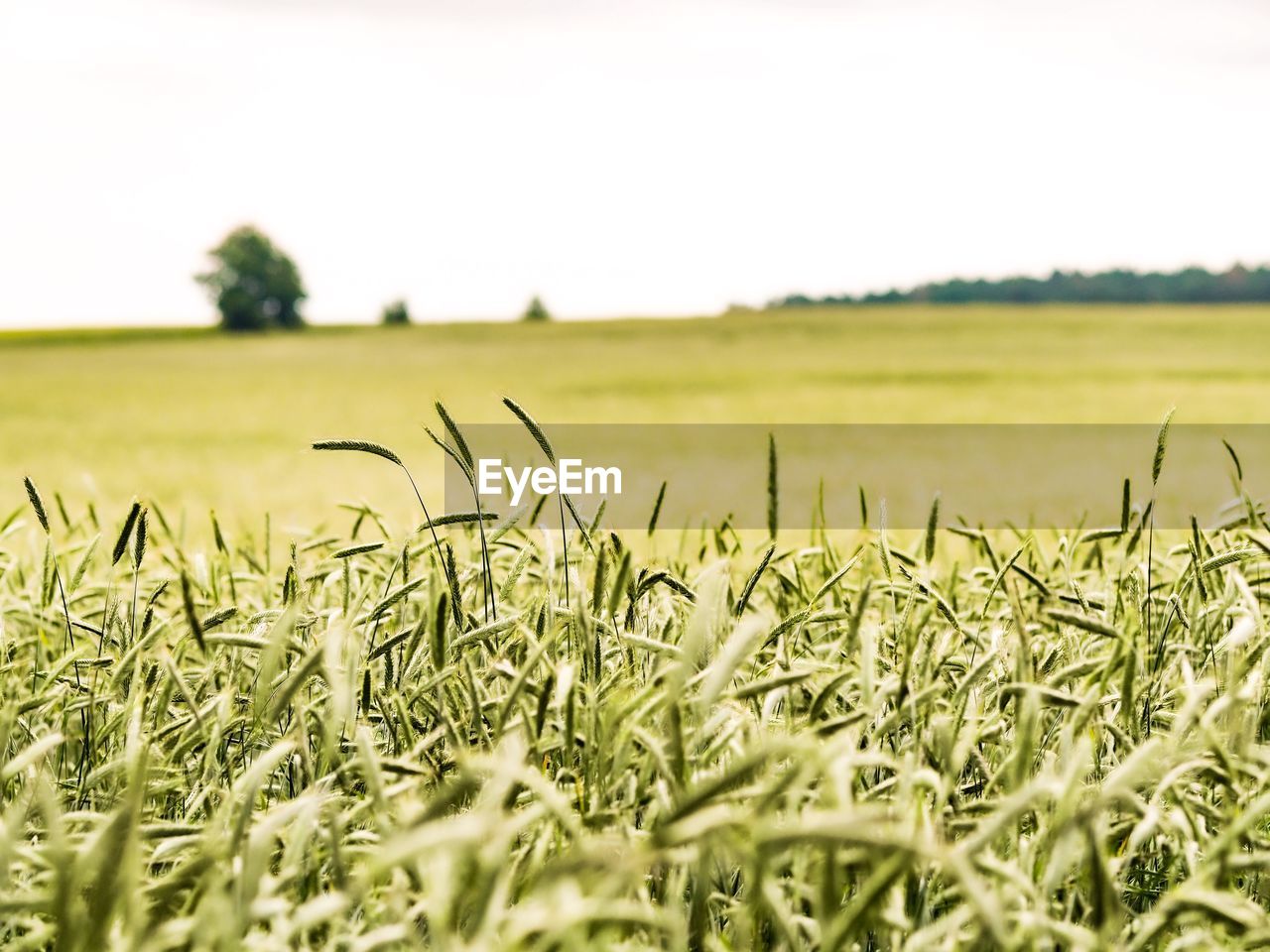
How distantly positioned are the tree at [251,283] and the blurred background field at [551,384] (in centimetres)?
2272

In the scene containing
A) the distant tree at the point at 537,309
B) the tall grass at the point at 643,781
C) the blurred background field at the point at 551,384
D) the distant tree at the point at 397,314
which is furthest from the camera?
the distant tree at the point at 397,314

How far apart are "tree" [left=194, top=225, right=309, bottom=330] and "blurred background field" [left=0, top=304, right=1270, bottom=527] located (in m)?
22.7

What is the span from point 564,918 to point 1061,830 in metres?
0.66

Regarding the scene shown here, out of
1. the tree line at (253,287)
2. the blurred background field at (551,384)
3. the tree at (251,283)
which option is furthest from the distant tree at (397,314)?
the blurred background field at (551,384)

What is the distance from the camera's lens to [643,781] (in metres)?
1.64

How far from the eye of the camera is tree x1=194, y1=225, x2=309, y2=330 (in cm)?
6900

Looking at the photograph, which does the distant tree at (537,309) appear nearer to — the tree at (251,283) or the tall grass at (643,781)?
the tree at (251,283)

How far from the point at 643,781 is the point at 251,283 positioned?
243 ft

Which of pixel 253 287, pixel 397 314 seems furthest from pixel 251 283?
pixel 397 314

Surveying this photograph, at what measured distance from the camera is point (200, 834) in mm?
1482

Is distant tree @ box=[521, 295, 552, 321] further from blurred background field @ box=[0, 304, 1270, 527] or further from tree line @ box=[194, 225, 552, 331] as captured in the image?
blurred background field @ box=[0, 304, 1270, 527]

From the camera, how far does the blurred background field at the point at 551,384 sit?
1216cm

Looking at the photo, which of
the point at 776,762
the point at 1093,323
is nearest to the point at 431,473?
the point at 776,762

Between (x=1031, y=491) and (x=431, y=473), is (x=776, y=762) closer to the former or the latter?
(x=1031, y=491)
